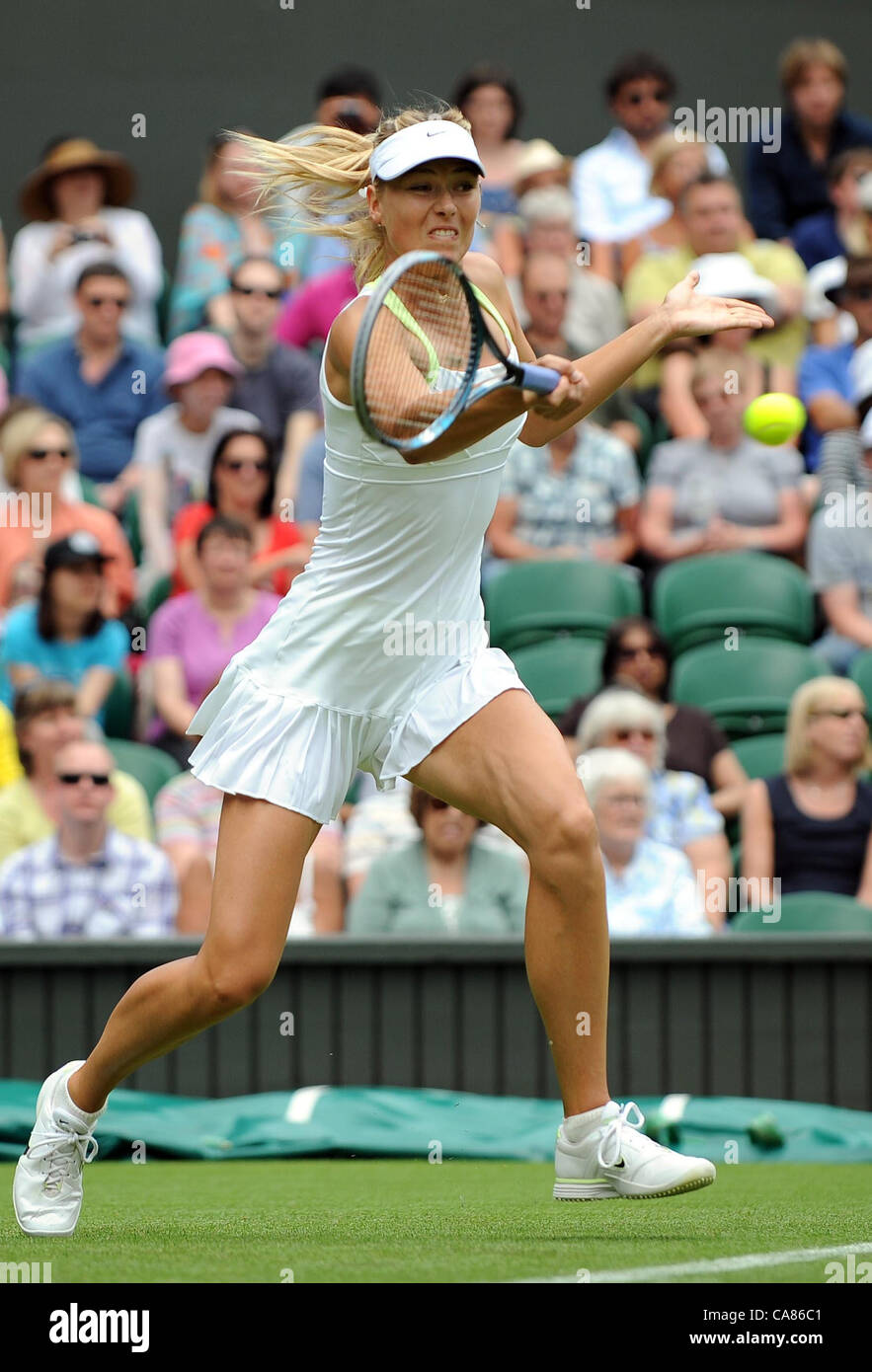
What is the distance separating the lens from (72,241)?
9.72m

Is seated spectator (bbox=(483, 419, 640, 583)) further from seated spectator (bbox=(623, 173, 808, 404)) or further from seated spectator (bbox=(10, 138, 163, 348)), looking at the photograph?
seated spectator (bbox=(10, 138, 163, 348))

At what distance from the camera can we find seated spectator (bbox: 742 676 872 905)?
23.1 ft

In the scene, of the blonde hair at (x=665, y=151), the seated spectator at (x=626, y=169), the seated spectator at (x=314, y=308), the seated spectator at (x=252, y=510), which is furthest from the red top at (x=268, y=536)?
the blonde hair at (x=665, y=151)

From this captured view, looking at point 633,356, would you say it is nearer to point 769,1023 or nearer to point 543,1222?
point 543,1222

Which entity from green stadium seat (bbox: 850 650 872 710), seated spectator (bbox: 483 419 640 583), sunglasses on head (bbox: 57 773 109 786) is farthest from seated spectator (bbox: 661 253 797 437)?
sunglasses on head (bbox: 57 773 109 786)

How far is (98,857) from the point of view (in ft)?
22.1

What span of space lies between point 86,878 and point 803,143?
5.50m

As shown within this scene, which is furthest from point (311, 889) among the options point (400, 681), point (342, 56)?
point (342, 56)

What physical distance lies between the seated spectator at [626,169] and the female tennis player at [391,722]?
600 cm

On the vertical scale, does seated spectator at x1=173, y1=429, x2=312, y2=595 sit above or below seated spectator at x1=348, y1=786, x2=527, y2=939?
above

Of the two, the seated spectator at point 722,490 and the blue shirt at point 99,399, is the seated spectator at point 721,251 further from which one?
the blue shirt at point 99,399

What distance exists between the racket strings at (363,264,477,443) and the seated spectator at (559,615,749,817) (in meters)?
3.76

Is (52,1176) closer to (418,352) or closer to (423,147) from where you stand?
(418,352)

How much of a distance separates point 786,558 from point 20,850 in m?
3.31
